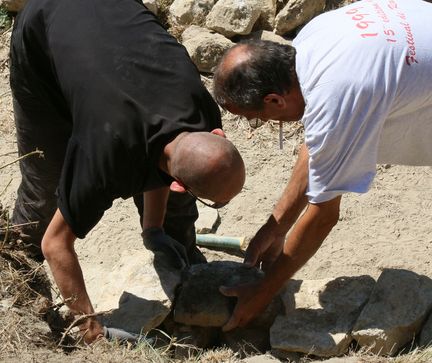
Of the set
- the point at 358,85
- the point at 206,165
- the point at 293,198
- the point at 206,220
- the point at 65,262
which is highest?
the point at 358,85

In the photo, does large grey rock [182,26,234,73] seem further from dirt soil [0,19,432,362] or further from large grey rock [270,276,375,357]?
large grey rock [270,276,375,357]

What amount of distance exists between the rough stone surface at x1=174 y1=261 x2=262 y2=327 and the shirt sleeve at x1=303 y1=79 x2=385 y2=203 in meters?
0.85

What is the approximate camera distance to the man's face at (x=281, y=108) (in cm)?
335

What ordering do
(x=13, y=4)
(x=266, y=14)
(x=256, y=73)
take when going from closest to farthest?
(x=256, y=73), (x=266, y=14), (x=13, y=4)

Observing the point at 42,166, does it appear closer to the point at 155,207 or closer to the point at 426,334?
the point at 155,207

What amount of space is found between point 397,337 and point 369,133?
1.11 meters

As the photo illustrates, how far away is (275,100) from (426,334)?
135 cm

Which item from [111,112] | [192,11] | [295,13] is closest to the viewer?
[111,112]

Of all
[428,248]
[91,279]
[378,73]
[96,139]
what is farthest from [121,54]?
[428,248]

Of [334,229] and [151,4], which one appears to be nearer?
[334,229]

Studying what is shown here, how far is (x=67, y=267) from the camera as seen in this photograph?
3.41 metres

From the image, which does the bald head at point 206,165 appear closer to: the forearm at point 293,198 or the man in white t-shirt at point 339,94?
the man in white t-shirt at point 339,94

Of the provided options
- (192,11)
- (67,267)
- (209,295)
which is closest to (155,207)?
(209,295)

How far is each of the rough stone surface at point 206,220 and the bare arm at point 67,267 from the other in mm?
1634
